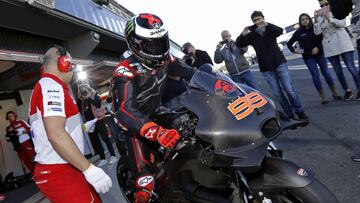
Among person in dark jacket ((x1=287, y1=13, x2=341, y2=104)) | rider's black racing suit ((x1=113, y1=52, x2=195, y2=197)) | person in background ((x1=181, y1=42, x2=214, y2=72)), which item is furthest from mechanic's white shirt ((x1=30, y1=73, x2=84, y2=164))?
person in dark jacket ((x1=287, y1=13, x2=341, y2=104))

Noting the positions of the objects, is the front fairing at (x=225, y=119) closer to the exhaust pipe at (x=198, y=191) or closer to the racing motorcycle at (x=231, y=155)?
the racing motorcycle at (x=231, y=155)

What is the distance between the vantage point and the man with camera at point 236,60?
823 centimetres

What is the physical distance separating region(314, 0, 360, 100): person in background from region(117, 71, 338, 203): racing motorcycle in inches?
202

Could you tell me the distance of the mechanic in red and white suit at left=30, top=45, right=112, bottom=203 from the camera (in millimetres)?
2506

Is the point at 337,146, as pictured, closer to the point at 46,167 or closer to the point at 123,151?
the point at 123,151

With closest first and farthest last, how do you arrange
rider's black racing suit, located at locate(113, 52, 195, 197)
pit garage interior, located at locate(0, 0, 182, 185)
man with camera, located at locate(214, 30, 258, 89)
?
1. rider's black racing suit, located at locate(113, 52, 195, 197)
2. man with camera, located at locate(214, 30, 258, 89)
3. pit garage interior, located at locate(0, 0, 182, 185)

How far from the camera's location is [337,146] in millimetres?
4738

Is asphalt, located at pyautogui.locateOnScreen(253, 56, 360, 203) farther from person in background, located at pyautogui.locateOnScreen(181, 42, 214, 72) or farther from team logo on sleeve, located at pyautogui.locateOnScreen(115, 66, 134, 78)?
team logo on sleeve, located at pyautogui.locateOnScreen(115, 66, 134, 78)

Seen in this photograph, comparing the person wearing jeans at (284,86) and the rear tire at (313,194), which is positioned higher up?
the rear tire at (313,194)

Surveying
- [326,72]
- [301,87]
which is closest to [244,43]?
[326,72]

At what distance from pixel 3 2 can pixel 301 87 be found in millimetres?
8101

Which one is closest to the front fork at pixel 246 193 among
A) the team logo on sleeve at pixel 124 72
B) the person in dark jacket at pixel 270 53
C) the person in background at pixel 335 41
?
the team logo on sleeve at pixel 124 72

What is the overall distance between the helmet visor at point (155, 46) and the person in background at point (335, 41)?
16.4 feet

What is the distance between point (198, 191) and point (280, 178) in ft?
1.88
